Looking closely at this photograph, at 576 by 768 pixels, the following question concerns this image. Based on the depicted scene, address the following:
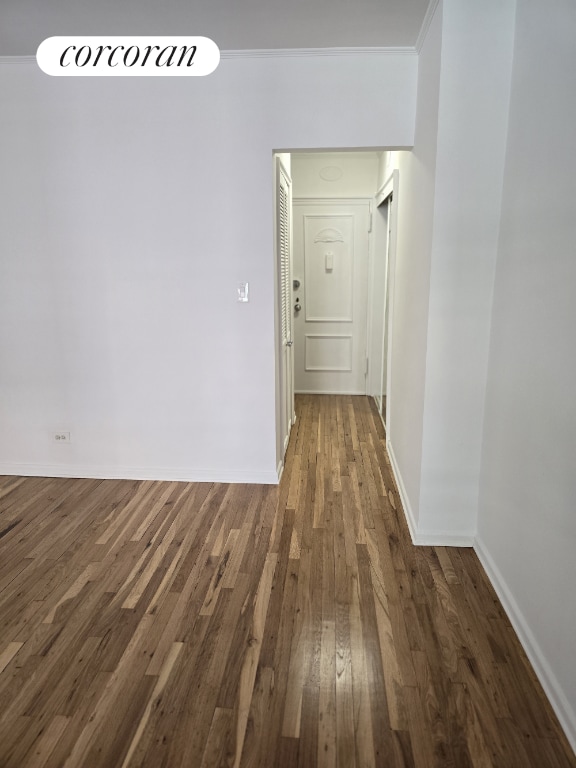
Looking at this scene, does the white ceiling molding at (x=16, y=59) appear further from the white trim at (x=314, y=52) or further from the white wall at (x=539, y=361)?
the white wall at (x=539, y=361)

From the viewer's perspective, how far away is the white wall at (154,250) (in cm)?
283

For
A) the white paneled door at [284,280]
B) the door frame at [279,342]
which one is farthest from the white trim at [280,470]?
the white paneled door at [284,280]

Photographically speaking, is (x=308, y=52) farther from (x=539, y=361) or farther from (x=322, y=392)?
(x=322, y=392)

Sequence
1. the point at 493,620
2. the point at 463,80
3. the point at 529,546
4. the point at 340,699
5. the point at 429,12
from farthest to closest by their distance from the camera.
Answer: the point at 429,12
the point at 463,80
the point at 493,620
the point at 529,546
the point at 340,699

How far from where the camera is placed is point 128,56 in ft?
8.92

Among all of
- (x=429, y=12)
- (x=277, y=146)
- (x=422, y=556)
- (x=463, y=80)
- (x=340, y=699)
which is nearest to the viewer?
(x=340, y=699)

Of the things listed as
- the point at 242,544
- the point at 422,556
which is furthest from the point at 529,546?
the point at 242,544

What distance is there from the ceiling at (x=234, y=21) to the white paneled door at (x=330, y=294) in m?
2.51

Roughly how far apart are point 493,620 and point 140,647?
1409 millimetres

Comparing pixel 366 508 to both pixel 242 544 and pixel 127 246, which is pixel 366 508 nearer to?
pixel 242 544

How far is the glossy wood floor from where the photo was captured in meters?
1.49

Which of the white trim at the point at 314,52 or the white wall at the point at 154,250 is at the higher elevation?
the white trim at the point at 314,52

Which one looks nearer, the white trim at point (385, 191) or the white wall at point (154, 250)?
the white wall at point (154, 250)

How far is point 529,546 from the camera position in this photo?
1835mm
